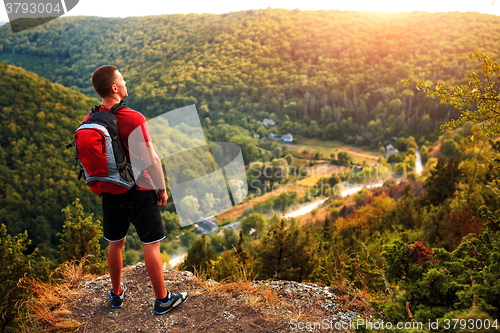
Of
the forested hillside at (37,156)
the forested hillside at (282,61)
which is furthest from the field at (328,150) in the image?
the forested hillside at (37,156)

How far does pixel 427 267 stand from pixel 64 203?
46.9 meters

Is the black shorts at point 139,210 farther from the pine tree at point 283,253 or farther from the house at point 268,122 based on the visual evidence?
the house at point 268,122

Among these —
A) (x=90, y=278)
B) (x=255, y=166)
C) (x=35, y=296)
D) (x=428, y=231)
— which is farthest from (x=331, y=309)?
(x=255, y=166)

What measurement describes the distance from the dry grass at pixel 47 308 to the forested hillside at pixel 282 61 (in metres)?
88.5

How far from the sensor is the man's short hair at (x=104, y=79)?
252 cm

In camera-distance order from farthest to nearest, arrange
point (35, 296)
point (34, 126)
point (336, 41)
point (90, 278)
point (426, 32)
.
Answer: point (336, 41) → point (426, 32) → point (34, 126) → point (90, 278) → point (35, 296)

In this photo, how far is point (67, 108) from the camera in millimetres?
53562

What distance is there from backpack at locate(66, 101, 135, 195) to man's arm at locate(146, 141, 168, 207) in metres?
0.17

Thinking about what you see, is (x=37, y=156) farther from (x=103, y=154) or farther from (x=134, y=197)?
(x=103, y=154)

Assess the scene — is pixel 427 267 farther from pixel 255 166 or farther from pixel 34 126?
pixel 255 166

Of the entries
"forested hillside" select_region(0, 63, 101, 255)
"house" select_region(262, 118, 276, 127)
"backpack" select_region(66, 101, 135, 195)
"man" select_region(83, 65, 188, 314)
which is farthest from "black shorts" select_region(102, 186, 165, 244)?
"house" select_region(262, 118, 276, 127)

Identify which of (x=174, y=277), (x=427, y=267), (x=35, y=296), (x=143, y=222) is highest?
(x=143, y=222)

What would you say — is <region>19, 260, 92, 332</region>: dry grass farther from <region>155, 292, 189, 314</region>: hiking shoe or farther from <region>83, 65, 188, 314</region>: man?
<region>83, 65, 188, 314</region>: man

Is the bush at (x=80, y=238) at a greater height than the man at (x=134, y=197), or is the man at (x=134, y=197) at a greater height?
the man at (x=134, y=197)
